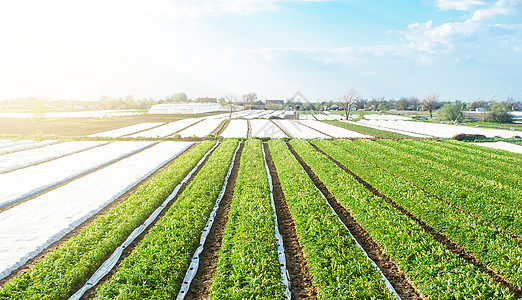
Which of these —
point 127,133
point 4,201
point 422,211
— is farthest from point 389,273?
point 127,133

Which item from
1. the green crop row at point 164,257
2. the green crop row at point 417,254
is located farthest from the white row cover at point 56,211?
the green crop row at point 417,254

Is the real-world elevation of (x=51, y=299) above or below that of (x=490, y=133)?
below

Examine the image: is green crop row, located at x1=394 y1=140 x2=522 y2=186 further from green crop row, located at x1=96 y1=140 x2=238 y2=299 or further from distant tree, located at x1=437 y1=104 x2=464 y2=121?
distant tree, located at x1=437 y1=104 x2=464 y2=121

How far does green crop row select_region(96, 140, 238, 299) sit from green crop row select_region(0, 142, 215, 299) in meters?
0.66

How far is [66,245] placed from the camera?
686 cm

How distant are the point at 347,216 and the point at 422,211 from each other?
241 cm

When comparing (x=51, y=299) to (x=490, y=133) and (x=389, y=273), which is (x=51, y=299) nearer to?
(x=389, y=273)

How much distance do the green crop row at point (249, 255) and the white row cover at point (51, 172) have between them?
895 centimetres

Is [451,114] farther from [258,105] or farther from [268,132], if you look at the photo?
[258,105]

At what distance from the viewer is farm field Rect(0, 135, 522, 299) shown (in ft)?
17.8

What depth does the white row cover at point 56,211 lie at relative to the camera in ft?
23.1

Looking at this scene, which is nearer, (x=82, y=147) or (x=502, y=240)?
(x=502, y=240)

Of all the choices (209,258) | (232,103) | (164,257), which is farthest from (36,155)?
(232,103)

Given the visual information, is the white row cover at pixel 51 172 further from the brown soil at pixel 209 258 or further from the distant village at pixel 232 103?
the distant village at pixel 232 103
